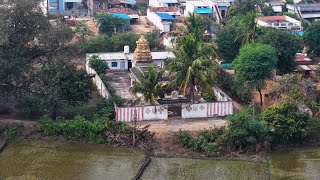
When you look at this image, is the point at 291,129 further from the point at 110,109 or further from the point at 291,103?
the point at 110,109

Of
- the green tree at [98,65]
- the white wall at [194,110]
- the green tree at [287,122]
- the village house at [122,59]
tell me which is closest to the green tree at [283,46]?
the village house at [122,59]

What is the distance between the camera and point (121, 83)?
36.6m

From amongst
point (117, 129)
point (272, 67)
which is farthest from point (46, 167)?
point (272, 67)

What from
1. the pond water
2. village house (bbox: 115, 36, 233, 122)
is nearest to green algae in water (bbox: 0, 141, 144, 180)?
the pond water

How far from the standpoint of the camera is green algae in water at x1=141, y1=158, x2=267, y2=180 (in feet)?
78.9

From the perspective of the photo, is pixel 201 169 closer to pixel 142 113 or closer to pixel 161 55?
pixel 142 113

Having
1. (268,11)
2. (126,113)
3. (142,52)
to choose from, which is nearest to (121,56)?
(142,52)

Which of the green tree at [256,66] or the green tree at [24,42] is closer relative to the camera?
the green tree at [24,42]

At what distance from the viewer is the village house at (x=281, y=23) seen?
49844 mm

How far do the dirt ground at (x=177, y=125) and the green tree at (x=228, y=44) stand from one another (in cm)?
1112

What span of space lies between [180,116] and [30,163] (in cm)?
857

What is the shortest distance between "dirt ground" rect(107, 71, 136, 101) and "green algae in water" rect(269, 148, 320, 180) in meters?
9.99

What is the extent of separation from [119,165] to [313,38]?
21711 mm

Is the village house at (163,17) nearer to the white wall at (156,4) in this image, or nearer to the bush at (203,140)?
the white wall at (156,4)
